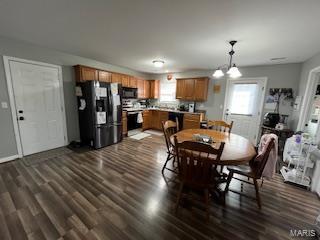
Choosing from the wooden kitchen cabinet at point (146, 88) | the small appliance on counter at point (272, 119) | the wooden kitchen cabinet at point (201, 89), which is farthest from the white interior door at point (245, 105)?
the wooden kitchen cabinet at point (146, 88)

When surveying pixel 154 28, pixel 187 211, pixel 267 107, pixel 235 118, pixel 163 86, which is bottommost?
pixel 187 211

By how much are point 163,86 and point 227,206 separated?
5.04 meters

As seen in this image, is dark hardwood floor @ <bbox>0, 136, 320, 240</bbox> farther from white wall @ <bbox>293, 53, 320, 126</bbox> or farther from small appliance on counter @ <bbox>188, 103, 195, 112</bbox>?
small appliance on counter @ <bbox>188, 103, 195, 112</bbox>

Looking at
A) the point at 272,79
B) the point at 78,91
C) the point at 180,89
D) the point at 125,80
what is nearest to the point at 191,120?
the point at 180,89

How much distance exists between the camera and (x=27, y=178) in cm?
232

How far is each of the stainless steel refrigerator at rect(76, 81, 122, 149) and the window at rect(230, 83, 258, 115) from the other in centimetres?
367

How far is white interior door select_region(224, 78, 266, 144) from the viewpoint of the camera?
420 cm

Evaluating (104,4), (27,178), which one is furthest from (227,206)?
(27,178)

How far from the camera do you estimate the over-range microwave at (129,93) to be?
16.3 ft

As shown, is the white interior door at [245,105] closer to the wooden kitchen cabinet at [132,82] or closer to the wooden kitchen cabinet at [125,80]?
the wooden kitchen cabinet at [132,82]

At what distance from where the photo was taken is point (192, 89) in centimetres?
507

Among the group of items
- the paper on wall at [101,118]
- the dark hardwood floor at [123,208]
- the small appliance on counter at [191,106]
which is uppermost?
the small appliance on counter at [191,106]

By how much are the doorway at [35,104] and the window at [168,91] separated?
12.2 ft

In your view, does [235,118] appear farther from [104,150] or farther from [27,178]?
[27,178]
